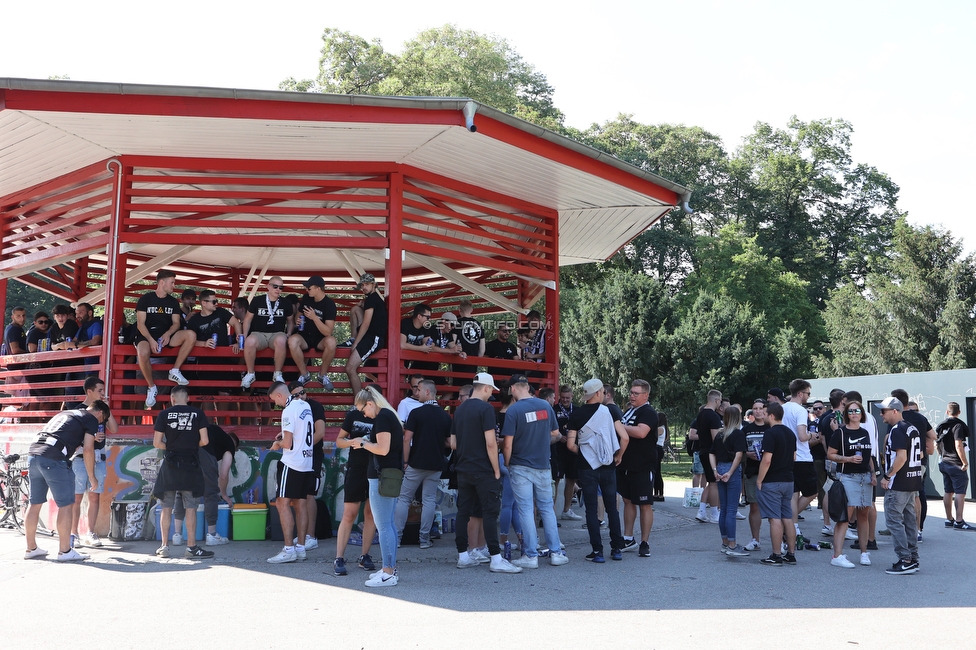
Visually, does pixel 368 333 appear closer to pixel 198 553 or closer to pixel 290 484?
pixel 290 484

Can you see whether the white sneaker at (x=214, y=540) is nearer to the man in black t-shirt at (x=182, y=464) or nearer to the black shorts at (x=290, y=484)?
the man in black t-shirt at (x=182, y=464)

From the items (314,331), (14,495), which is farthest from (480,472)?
(14,495)

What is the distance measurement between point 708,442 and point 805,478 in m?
2.03

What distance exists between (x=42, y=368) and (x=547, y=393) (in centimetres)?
677

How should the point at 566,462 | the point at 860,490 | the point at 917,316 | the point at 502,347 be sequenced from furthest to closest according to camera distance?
the point at 917,316, the point at 502,347, the point at 566,462, the point at 860,490

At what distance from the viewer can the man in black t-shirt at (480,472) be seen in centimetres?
774

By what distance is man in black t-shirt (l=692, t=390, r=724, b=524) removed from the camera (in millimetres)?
11180

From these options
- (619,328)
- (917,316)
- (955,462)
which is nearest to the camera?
(955,462)

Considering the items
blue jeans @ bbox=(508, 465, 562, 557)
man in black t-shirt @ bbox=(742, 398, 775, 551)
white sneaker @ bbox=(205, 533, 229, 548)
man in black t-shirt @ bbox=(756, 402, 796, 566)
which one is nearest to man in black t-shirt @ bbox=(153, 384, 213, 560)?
white sneaker @ bbox=(205, 533, 229, 548)

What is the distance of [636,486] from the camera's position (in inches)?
351

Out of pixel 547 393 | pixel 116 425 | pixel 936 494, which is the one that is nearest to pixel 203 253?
pixel 116 425

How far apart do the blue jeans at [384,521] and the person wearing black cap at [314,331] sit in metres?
2.75

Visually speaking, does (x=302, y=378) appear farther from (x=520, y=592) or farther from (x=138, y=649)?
(x=138, y=649)

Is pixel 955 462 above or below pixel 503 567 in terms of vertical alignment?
above
